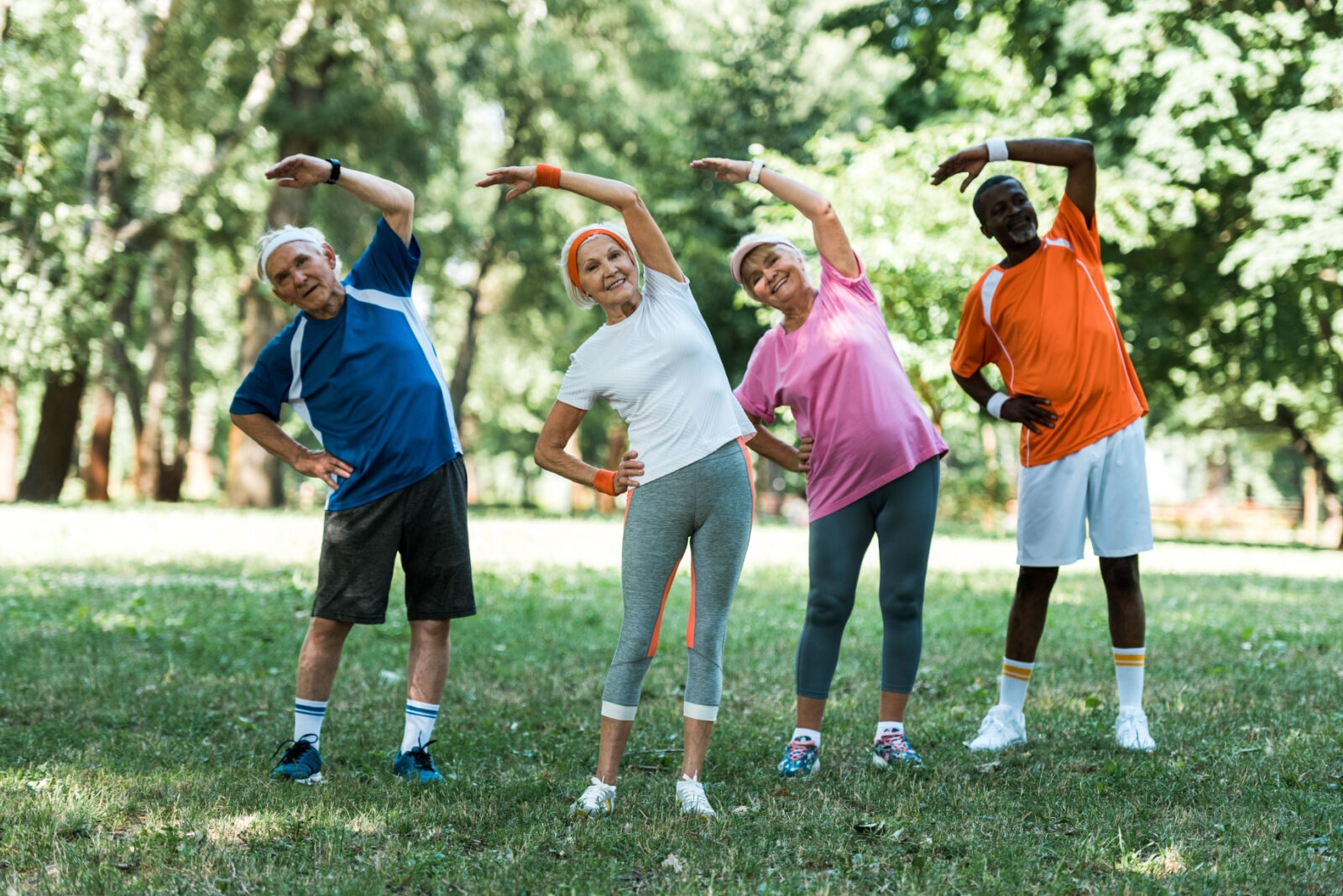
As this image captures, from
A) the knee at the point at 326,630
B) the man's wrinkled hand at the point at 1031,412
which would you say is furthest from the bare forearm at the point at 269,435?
the man's wrinkled hand at the point at 1031,412

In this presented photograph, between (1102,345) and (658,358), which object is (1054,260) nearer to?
(1102,345)

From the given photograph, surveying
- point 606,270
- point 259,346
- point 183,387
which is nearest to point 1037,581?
point 606,270

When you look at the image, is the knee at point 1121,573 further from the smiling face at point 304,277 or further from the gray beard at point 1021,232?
the smiling face at point 304,277

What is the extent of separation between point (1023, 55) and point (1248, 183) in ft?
13.1

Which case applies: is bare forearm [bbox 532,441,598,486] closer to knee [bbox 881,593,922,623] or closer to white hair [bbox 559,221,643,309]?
white hair [bbox 559,221,643,309]

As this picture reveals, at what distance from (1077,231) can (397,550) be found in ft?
10.6

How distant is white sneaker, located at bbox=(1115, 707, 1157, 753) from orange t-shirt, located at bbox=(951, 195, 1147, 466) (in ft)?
3.77

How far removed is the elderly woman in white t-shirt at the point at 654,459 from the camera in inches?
157

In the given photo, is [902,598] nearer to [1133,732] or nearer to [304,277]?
[1133,732]

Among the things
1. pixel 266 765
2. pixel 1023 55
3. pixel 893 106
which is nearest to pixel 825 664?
pixel 266 765

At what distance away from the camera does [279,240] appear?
14.7 ft

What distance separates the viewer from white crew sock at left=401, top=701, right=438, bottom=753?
4.57 m

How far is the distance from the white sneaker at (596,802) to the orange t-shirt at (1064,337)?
241cm

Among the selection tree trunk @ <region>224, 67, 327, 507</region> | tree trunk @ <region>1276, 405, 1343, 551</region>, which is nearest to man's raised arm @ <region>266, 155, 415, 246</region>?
tree trunk @ <region>224, 67, 327, 507</region>
